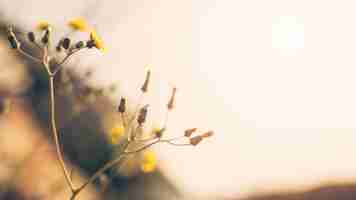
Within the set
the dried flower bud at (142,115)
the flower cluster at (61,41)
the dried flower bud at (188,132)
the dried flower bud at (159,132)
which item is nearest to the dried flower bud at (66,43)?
the flower cluster at (61,41)

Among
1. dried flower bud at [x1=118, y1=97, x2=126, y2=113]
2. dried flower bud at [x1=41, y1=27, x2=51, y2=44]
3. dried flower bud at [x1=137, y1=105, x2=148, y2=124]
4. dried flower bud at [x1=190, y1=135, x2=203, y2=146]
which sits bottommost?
dried flower bud at [x1=190, y1=135, x2=203, y2=146]

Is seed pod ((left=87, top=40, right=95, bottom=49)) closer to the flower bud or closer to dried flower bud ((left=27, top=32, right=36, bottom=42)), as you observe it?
the flower bud

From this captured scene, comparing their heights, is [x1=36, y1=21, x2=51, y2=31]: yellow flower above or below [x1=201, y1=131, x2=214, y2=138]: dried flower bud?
above

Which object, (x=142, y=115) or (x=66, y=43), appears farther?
(x=66, y=43)

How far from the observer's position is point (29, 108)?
727cm

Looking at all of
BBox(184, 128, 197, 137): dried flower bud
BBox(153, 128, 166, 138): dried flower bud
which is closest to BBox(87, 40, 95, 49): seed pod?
BBox(153, 128, 166, 138): dried flower bud

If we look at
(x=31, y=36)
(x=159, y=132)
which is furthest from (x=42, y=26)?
(x=159, y=132)

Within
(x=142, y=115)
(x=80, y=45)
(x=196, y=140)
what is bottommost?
(x=196, y=140)

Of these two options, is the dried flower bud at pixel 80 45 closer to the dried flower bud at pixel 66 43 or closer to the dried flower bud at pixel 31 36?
the dried flower bud at pixel 66 43

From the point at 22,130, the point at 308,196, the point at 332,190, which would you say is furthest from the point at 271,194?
the point at 22,130

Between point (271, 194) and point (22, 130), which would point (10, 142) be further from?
point (271, 194)

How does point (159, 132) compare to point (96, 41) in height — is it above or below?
below

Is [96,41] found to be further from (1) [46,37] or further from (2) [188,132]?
(2) [188,132]

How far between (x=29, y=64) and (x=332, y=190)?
22.5 feet
